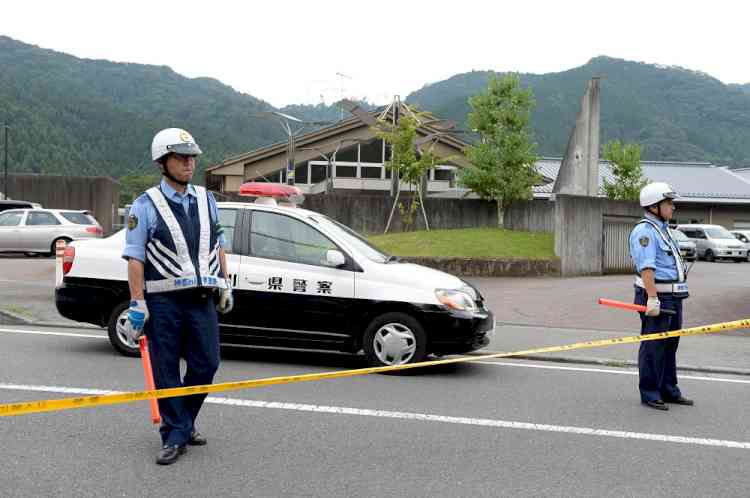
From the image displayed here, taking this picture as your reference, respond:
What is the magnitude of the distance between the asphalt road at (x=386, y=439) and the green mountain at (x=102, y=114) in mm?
57481

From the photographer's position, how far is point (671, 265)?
6.55m

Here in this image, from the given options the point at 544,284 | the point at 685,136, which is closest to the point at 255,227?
the point at 544,284

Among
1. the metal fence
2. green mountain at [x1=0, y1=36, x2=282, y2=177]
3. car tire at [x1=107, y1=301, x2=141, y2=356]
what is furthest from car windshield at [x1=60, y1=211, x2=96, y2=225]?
green mountain at [x1=0, y1=36, x2=282, y2=177]

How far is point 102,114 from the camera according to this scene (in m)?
82.8

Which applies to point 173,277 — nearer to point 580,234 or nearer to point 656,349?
point 656,349

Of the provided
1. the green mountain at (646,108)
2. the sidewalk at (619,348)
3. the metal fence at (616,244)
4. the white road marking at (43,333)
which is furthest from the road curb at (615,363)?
the green mountain at (646,108)

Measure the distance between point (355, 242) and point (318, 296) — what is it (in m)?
0.81

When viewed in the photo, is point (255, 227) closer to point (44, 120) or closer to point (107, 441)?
point (107, 441)

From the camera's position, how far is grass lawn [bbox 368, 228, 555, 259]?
19.2m

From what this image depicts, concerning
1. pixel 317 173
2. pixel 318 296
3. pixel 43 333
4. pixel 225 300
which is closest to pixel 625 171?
pixel 317 173

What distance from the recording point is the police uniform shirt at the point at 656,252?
6.48 meters

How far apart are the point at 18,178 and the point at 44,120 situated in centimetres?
4915

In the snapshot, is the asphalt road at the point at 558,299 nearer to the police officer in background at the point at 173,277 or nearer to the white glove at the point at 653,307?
the white glove at the point at 653,307

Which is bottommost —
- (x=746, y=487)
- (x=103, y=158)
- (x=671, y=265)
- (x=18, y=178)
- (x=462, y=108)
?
(x=746, y=487)
